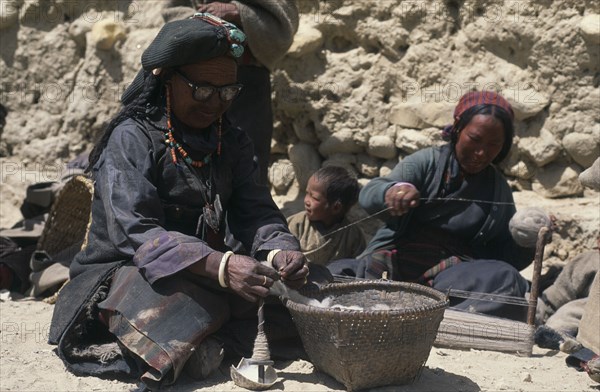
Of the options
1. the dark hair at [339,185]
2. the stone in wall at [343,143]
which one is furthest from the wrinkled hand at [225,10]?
the stone in wall at [343,143]

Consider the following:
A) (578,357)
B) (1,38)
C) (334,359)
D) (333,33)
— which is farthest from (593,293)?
(1,38)

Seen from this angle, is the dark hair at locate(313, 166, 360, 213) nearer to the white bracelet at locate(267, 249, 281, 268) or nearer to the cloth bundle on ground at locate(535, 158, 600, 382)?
the cloth bundle on ground at locate(535, 158, 600, 382)

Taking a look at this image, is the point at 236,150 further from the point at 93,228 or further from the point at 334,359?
the point at 334,359

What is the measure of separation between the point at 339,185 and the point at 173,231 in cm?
180

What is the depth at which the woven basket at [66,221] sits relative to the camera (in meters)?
5.50

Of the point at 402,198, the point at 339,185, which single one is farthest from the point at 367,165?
the point at 402,198

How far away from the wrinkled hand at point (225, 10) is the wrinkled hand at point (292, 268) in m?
2.07

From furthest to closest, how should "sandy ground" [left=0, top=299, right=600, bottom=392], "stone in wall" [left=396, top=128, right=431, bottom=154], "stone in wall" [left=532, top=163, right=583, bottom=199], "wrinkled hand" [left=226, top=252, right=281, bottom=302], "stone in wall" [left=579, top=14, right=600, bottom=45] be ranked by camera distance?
"stone in wall" [left=396, top=128, right=431, bottom=154] → "stone in wall" [left=532, top=163, right=583, bottom=199] → "stone in wall" [left=579, top=14, right=600, bottom=45] → "sandy ground" [left=0, top=299, right=600, bottom=392] → "wrinkled hand" [left=226, top=252, right=281, bottom=302]

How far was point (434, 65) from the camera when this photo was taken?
19.5 feet

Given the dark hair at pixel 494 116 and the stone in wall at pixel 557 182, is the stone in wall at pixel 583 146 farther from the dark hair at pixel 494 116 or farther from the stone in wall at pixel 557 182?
the dark hair at pixel 494 116

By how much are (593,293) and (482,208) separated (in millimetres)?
842

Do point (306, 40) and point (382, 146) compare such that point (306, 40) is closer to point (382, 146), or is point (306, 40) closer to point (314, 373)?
point (382, 146)

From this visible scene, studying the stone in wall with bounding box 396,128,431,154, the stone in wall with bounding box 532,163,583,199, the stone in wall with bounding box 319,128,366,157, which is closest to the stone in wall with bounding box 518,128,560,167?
the stone in wall with bounding box 532,163,583,199

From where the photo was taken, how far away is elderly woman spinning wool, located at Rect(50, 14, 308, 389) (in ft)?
11.9
